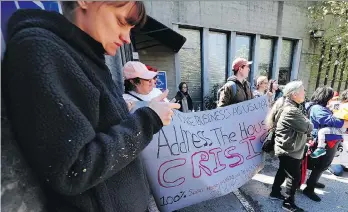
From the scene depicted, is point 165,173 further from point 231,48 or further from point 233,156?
point 231,48

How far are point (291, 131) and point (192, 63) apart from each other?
5014 mm

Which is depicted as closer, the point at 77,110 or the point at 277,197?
the point at 77,110

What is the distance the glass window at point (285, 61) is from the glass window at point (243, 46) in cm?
191

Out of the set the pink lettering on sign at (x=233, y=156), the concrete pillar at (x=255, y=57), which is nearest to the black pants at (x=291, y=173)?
the pink lettering on sign at (x=233, y=156)

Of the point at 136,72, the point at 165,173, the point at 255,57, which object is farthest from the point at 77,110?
the point at 255,57

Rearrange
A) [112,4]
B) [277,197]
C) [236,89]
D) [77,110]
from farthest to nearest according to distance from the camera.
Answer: [236,89] → [277,197] → [112,4] → [77,110]

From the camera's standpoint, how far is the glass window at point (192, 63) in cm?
726

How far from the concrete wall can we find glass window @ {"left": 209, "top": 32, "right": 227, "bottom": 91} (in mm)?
367

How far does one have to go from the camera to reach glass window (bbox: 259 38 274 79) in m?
9.03

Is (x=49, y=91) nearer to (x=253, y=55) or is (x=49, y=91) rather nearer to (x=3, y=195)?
(x=3, y=195)

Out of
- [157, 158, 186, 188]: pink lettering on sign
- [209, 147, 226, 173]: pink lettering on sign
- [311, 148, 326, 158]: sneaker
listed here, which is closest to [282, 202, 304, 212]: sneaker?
[311, 148, 326, 158]: sneaker

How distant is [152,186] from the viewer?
6.79 feet

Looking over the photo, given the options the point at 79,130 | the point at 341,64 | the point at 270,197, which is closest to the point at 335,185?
the point at 270,197

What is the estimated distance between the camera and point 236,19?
25.5 ft
